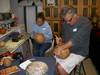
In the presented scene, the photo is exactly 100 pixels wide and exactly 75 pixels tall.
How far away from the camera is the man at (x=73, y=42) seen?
8.79ft

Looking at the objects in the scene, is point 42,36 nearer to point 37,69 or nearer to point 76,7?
point 76,7

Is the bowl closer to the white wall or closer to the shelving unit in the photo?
the white wall

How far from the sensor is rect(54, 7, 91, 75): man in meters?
2.68

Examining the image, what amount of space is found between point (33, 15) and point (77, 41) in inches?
90.0

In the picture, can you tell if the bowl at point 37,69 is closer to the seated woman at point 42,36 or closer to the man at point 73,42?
the man at point 73,42

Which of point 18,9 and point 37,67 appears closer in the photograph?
point 37,67

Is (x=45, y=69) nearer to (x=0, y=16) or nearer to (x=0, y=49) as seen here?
(x=0, y=49)

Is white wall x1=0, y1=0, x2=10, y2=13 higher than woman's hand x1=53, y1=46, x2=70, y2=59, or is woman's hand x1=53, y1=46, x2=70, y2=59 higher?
white wall x1=0, y1=0, x2=10, y2=13

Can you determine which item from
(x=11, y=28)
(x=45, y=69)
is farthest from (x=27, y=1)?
(x=45, y=69)

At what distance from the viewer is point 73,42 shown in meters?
2.70

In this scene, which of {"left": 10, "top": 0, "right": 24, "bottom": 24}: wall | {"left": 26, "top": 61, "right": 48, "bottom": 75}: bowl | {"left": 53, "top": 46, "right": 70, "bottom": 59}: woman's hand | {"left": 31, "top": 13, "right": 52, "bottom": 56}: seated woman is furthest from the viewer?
{"left": 10, "top": 0, "right": 24, "bottom": 24}: wall

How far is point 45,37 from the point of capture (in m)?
3.84

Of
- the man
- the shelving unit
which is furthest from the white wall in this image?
the man

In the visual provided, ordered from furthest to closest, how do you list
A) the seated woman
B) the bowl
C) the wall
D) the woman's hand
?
the wall, the seated woman, the woman's hand, the bowl
